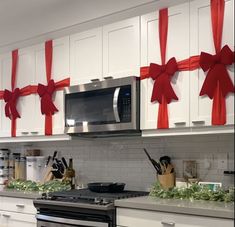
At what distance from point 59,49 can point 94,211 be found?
167 cm

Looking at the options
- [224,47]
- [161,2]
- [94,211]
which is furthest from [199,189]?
[161,2]

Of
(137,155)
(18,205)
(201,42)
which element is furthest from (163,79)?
(18,205)

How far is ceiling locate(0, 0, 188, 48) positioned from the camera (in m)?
3.47

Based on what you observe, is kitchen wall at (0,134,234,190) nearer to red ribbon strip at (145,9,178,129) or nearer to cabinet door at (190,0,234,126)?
cabinet door at (190,0,234,126)

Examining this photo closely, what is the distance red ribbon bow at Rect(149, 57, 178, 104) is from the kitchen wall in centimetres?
47

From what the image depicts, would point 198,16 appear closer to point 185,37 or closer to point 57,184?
point 185,37

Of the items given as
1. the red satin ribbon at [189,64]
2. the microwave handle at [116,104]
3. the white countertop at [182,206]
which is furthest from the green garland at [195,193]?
the red satin ribbon at [189,64]

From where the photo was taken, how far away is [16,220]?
3.73 m

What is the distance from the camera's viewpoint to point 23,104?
415 centimetres

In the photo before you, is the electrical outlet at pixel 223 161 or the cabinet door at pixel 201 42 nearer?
the cabinet door at pixel 201 42

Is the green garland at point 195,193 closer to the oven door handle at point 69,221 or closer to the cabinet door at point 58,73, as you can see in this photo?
the oven door handle at point 69,221

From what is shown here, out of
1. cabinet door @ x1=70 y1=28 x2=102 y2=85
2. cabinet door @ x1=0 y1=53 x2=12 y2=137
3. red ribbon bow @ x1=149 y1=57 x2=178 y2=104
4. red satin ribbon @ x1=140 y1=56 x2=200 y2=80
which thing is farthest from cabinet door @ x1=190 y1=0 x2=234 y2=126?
cabinet door @ x1=0 y1=53 x2=12 y2=137

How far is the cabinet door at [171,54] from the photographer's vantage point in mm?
2908

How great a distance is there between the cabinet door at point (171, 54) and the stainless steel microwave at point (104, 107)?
87 millimetres
